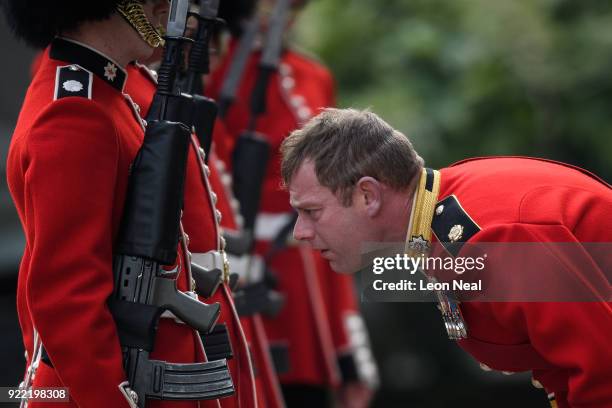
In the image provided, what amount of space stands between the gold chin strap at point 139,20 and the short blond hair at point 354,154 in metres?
0.44

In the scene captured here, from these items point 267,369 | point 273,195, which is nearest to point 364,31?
point 273,195

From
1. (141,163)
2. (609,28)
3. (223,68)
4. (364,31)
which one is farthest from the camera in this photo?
(364,31)

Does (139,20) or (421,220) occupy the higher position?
(139,20)

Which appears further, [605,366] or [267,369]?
[267,369]

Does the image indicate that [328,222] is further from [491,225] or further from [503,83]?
[503,83]

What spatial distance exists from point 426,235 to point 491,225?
216 millimetres

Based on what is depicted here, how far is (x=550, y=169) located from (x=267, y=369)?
149 centimetres

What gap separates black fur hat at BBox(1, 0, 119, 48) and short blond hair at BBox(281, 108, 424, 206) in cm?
58

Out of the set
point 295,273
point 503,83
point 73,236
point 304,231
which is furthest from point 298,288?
point 73,236

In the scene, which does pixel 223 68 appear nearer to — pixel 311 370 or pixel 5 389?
pixel 311 370

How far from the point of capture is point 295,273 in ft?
16.4

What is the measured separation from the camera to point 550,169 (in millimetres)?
2865

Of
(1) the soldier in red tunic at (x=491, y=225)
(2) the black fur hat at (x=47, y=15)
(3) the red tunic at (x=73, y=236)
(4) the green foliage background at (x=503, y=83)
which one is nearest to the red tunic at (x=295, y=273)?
(4) the green foliage background at (x=503, y=83)

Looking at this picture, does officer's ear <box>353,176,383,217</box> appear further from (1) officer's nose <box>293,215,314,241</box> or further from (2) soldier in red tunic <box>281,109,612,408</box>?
(1) officer's nose <box>293,215,314,241</box>
